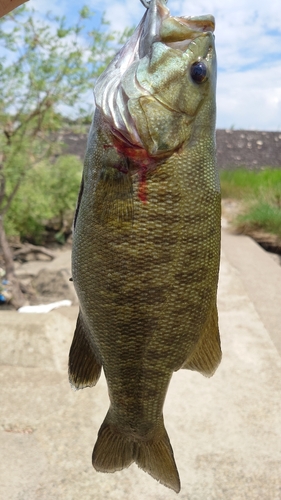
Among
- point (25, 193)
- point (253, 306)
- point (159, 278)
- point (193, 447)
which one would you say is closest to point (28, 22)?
point (25, 193)

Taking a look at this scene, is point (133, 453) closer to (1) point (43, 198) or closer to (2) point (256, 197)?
(1) point (43, 198)

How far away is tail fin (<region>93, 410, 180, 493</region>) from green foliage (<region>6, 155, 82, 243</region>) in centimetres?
619

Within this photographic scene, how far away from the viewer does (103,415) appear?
3.92m

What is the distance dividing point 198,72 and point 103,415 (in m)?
3.11

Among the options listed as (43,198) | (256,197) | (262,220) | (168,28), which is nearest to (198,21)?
(168,28)

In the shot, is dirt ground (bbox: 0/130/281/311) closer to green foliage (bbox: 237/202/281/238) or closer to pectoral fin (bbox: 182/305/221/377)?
green foliage (bbox: 237/202/281/238)

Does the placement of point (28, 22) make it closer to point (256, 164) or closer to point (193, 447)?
point (193, 447)

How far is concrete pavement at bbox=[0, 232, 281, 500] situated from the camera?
3.25 metres

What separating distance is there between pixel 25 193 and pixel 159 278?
22.0 feet

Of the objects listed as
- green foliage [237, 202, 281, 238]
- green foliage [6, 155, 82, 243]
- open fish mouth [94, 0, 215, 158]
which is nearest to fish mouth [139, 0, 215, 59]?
open fish mouth [94, 0, 215, 158]

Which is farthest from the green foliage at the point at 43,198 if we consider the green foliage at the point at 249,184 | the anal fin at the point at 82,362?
the anal fin at the point at 82,362

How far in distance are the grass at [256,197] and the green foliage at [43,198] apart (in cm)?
373

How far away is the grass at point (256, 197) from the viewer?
10.2 metres

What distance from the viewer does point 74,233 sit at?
146cm
